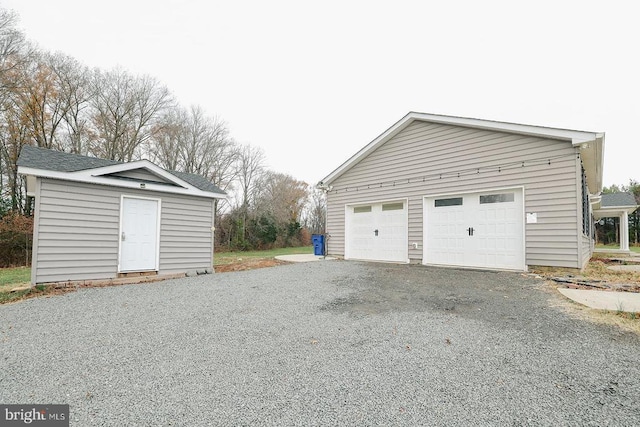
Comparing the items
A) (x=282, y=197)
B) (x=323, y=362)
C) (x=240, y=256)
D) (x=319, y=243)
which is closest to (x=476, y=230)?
(x=319, y=243)

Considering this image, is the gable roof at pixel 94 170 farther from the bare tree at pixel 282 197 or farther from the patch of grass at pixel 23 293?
the bare tree at pixel 282 197

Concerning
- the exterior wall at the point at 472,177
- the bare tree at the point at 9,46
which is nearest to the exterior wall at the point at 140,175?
the exterior wall at the point at 472,177

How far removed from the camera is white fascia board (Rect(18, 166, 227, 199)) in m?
5.73

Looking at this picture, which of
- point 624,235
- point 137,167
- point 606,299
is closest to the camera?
point 606,299

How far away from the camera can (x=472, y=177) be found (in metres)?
8.09

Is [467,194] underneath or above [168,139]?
underneath

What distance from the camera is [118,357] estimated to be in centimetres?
266

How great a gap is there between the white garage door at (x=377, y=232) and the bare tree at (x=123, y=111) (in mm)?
16333

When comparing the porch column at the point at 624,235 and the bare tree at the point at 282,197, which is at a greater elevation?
the bare tree at the point at 282,197

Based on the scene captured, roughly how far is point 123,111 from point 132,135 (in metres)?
1.54

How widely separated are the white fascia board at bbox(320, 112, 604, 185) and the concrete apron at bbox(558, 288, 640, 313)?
141 inches

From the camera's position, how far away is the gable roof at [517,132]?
6.49 meters

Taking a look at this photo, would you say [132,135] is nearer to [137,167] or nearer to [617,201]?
[137,167]

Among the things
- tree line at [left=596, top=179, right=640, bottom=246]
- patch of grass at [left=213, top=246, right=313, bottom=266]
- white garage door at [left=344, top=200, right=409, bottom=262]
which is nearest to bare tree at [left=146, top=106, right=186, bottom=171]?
patch of grass at [left=213, top=246, right=313, bottom=266]
